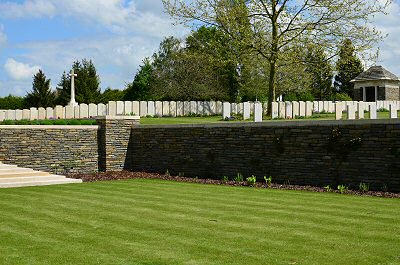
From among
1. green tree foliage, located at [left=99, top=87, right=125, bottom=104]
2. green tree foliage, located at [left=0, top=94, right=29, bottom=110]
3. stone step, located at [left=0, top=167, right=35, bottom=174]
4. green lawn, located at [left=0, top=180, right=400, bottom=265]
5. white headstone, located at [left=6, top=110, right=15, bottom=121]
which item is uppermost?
green tree foliage, located at [left=99, top=87, right=125, bottom=104]

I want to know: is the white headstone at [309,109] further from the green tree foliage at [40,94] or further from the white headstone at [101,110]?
the green tree foliage at [40,94]

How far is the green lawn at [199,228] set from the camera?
660cm

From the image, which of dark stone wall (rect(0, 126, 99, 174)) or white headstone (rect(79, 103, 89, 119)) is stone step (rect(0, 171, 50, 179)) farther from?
white headstone (rect(79, 103, 89, 119))

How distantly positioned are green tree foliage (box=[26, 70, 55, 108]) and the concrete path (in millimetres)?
30567

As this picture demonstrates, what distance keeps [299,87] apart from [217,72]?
7.89 meters

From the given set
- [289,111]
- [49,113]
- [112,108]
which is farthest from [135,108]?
[289,111]

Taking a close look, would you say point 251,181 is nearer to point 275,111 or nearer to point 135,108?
point 275,111

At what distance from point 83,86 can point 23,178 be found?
3207cm

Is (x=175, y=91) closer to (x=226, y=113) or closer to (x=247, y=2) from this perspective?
(x=247, y=2)

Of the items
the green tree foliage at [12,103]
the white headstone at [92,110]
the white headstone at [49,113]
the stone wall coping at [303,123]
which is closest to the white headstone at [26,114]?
the white headstone at [49,113]

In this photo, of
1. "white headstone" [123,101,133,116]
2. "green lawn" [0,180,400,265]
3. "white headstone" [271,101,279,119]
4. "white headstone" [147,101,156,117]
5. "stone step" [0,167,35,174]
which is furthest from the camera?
"white headstone" [147,101,156,117]

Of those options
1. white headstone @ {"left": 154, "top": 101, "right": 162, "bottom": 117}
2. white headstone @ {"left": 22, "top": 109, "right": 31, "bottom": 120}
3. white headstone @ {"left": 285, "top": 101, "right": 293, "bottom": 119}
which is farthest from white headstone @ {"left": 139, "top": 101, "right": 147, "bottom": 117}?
white headstone @ {"left": 285, "top": 101, "right": 293, "bottom": 119}

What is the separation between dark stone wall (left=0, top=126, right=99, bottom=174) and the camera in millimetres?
18172

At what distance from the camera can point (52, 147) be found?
18938 millimetres
